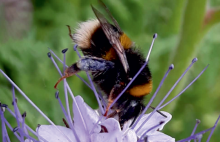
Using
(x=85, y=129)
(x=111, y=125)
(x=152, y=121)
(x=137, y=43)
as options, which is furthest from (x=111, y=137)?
(x=137, y=43)

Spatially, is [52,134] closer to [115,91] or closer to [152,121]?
[115,91]

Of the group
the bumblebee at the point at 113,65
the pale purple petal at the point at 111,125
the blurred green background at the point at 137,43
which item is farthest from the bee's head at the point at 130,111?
the blurred green background at the point at 137,43

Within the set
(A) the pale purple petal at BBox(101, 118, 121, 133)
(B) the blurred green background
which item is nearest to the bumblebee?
(A) the pale purple petal at BBox(101, 118, 121, 133)

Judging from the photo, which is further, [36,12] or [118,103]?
[36,12]

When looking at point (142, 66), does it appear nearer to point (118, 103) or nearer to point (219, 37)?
point (118, 103)

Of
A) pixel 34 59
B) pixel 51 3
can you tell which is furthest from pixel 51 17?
pixel 34 59

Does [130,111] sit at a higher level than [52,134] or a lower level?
lower

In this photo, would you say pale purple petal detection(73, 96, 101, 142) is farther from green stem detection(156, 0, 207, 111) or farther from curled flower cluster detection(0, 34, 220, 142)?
green stem detection(156, 0, 207, 111)
